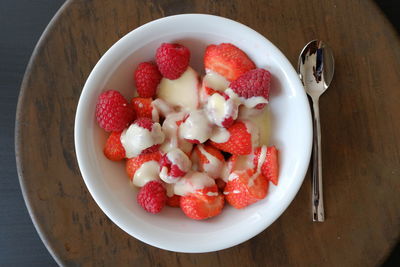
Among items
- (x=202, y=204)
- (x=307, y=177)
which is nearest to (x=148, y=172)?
(x=202, y=204)

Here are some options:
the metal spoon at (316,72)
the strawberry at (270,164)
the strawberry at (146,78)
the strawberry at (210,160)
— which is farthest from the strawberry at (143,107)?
the metal spoon at (316,72)

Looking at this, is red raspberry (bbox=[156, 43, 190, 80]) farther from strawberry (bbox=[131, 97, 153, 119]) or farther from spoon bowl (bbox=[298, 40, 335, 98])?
spoon bowl (bbox=[298, 40, 335, 98])

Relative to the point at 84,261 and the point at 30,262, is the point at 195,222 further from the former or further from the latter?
the point at 30,262

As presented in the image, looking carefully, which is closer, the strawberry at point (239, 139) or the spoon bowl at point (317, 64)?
the strawberry at point (239, 139)

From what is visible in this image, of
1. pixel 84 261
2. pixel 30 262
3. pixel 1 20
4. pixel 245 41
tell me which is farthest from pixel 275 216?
pixel 1 20

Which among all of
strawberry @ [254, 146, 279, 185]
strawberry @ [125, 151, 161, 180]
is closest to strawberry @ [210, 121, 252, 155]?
strawberry @ [254, 146, 279, 185]

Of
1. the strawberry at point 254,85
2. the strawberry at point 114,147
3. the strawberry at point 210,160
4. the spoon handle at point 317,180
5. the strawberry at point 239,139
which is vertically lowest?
the spoon handle at point 317,180

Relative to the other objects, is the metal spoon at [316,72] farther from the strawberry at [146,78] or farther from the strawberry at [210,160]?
the strawberry at [146,78]

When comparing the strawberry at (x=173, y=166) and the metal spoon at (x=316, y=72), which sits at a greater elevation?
the metal spoon at (x=316, y=72)
